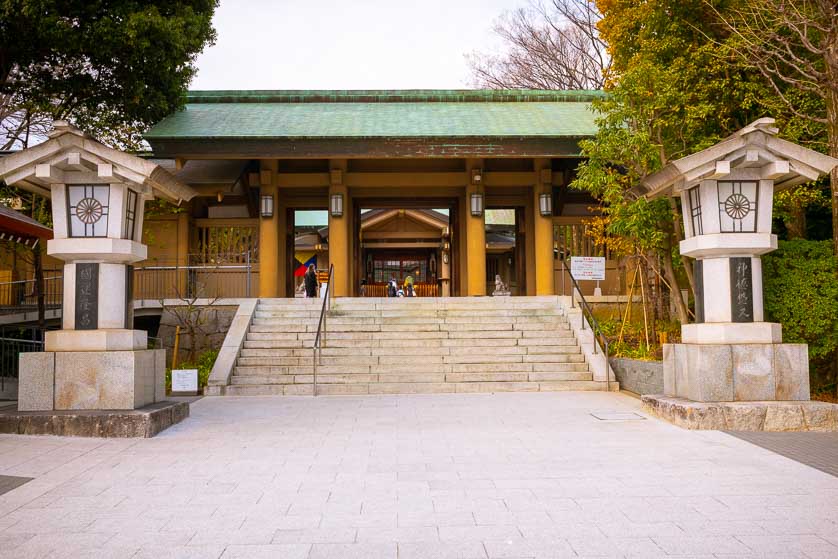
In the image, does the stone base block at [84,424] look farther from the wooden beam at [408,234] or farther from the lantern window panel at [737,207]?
the wooden beam at [408,234]

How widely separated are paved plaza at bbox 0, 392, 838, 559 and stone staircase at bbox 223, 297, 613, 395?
331 centimetres

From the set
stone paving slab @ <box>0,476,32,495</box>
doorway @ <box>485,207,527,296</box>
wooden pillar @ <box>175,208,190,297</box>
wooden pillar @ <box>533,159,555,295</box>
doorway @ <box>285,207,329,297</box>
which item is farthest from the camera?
doorway @ <box>285,207,329,297</box>

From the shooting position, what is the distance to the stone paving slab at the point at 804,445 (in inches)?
219

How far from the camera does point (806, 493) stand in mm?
4578

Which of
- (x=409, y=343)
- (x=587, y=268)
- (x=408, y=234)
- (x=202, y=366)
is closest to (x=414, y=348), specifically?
(x=409, y=343)

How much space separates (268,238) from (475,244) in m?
5.35

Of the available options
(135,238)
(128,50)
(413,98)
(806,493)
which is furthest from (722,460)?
(413,98)

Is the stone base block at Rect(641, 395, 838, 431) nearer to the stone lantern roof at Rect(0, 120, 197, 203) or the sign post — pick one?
the sign post

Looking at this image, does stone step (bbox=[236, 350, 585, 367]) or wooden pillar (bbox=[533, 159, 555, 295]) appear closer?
stone step (bbox=[236, 350, 585, 367])

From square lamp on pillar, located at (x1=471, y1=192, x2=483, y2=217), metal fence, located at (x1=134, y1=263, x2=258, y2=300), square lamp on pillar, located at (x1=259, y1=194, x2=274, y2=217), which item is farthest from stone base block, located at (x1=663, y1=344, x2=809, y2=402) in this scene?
square lamp on pillar, located at (x1=259, y1=194, x2=274, y2=217)

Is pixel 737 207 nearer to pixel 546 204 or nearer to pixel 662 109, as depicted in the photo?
pixel 662 109

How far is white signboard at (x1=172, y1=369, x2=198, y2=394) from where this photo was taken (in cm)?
1042

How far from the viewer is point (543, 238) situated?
16375mm

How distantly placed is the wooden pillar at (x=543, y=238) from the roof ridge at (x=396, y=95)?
3.30 meters
